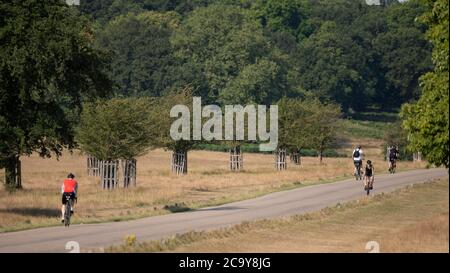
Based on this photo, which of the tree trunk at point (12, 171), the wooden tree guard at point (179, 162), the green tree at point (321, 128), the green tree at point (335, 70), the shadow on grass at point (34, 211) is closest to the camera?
the shadow on grass at point (34, 211)

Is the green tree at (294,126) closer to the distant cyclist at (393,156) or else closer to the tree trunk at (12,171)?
the distant cyclist at (393,156)

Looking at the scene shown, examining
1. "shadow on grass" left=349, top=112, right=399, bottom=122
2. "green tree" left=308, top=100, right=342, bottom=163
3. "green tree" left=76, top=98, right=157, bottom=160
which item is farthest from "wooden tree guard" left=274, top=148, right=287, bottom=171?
"shadow on grass" left=349, top=112, right=399, bottom=122

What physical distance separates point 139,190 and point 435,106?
82.8ft

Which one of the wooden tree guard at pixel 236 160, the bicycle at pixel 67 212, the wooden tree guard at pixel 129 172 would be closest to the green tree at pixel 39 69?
the bicycle at pixel 67 212

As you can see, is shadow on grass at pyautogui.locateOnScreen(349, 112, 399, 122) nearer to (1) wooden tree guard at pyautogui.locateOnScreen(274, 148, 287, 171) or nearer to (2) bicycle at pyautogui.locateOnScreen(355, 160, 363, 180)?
(1) wooden tree guard at pyautogui.locateOnScreen(274, 148, 287, 171)

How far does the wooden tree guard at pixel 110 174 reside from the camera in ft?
173

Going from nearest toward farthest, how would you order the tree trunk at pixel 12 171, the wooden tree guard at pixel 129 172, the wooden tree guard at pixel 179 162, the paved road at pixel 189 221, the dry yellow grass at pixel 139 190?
the paved road at pixel 189 221
the dry yellow grass at pixel 139 190
the tree trunk at pixel 12 171
the wooden tree guard at pixel 129 172
the wooden tree guard at pixel 179 162

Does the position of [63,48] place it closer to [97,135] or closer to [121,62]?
[97,135]

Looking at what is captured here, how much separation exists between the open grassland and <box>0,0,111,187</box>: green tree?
12218 mm

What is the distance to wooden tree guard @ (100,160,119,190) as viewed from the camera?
52750mm

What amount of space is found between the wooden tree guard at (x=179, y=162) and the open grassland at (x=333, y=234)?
30991 mm

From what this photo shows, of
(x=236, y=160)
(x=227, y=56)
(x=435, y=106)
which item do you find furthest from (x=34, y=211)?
(x=227, y=56)

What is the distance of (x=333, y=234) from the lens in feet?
94.7

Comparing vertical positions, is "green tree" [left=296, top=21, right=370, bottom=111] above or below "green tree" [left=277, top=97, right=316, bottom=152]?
above
